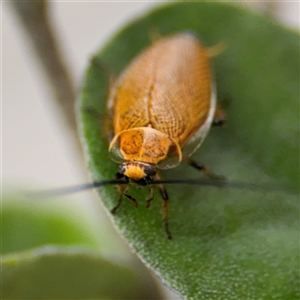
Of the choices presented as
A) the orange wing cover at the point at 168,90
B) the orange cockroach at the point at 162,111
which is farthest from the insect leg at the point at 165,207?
the orange wing cover at the point at 168,90

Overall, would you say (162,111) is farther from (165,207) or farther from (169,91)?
(165,207)

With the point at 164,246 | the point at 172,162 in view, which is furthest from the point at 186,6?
the point at 164,246

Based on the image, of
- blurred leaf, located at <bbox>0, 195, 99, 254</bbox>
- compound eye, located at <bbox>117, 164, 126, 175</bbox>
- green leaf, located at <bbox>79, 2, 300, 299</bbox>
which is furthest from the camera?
blurred leaf, located at <bbox>0, 195, 99, 254</bbox>

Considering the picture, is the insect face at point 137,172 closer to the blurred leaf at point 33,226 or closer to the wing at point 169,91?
the wing at point 169,91

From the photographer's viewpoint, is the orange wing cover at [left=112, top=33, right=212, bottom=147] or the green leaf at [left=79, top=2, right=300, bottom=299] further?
the orange wing cover at [left=112, top=33, right=212, bottom=147]

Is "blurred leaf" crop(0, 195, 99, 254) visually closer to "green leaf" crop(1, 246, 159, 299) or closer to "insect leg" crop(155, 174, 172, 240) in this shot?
"green leaf" crop(1, 246, 159, 299)

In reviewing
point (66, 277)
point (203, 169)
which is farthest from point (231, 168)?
point (66, 277)

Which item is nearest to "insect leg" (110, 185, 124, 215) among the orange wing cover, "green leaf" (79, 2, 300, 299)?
"green leaf" (79, 2, 300, 299)

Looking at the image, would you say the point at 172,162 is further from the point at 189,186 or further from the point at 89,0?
the point at 89,0
